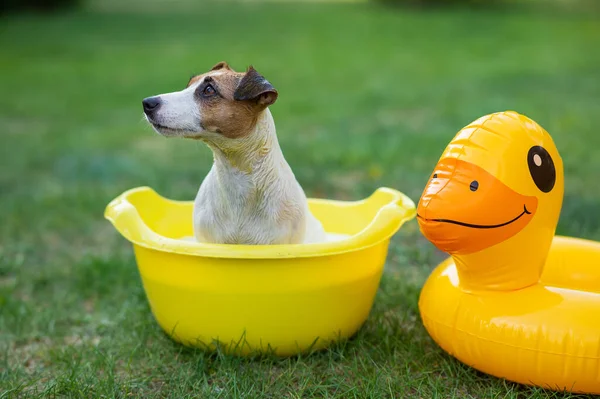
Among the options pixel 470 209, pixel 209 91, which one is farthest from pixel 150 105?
pixel 470 209

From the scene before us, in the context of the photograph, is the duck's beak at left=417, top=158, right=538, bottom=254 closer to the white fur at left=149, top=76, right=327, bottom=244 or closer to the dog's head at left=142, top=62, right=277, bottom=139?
the white fur at left=149, top=76, right=327, bottom=244

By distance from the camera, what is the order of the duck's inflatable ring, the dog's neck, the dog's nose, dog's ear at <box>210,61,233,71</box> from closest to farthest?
the duck's inflatable ring, the dog's nose, the dog's neck, dog's ear at <box>210,61,233,71</box>

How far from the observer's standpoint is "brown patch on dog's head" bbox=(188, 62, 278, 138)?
2.74 m

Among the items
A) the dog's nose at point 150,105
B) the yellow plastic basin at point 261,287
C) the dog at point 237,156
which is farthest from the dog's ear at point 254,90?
the yellow plastic basin at point 261,287

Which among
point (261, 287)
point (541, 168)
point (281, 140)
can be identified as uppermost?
point (541, 168)

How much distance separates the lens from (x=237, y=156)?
9.70 ft

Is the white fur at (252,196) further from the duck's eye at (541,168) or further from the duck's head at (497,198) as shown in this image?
the duck's eye at (541,168)

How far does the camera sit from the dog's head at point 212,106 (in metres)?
2.73

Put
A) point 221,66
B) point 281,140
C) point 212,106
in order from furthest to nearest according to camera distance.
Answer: point 281,140
point 221,66
point 212,106

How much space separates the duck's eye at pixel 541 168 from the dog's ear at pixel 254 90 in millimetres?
1092

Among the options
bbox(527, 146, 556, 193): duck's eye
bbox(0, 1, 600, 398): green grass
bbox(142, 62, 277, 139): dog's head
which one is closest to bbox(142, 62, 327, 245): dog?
bbox(142, 62, 277, 139): dog's head

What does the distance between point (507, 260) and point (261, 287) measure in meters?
1.04

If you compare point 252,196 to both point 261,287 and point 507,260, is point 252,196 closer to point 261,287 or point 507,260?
point 261,287

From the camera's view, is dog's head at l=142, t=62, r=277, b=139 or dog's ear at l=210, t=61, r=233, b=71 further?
dog's ear at l=210, t=61, r=233, b=71
